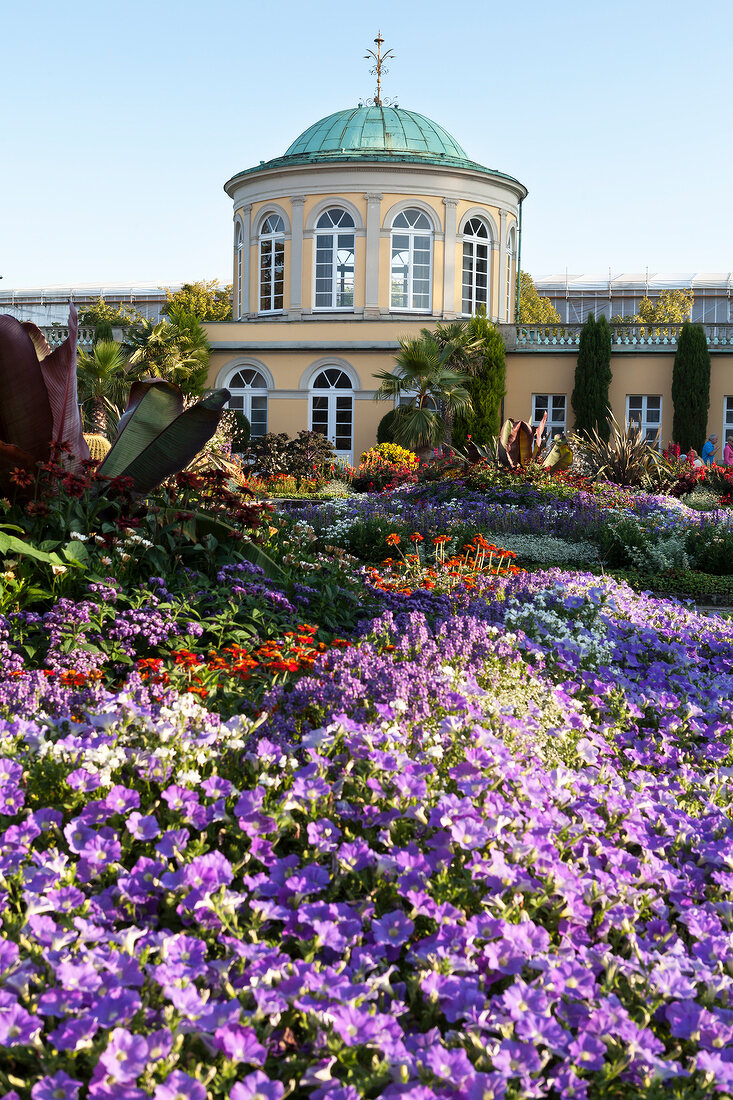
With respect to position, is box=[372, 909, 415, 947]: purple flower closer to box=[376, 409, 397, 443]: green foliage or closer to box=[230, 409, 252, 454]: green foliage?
box=[230, 409, 252, 454]: green foliage

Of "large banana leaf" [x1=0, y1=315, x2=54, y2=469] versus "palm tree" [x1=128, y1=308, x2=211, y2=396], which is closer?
"large banana leaf" [x1=0, y1=315, x2=54, y2=469]

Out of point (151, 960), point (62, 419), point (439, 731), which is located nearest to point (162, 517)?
point (62, 419)

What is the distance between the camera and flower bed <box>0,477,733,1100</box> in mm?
1705

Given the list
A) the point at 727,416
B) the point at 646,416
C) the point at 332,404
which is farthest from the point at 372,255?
the point at 727,416

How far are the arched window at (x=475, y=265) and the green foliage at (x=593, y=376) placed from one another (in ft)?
14.6

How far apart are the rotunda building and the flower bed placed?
2307 centimetres

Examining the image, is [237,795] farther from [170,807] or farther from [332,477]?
[332,477]

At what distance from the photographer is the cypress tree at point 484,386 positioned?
24.4m

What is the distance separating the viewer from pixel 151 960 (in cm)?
196

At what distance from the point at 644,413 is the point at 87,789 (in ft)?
82.6

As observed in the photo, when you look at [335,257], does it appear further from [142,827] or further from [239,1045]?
[239,1045]

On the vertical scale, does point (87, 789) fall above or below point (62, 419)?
below

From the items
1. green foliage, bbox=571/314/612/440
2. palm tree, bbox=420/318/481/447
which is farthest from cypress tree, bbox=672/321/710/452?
palm tree, bbox=420/318/481/447

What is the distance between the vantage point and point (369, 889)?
7.26 ft
